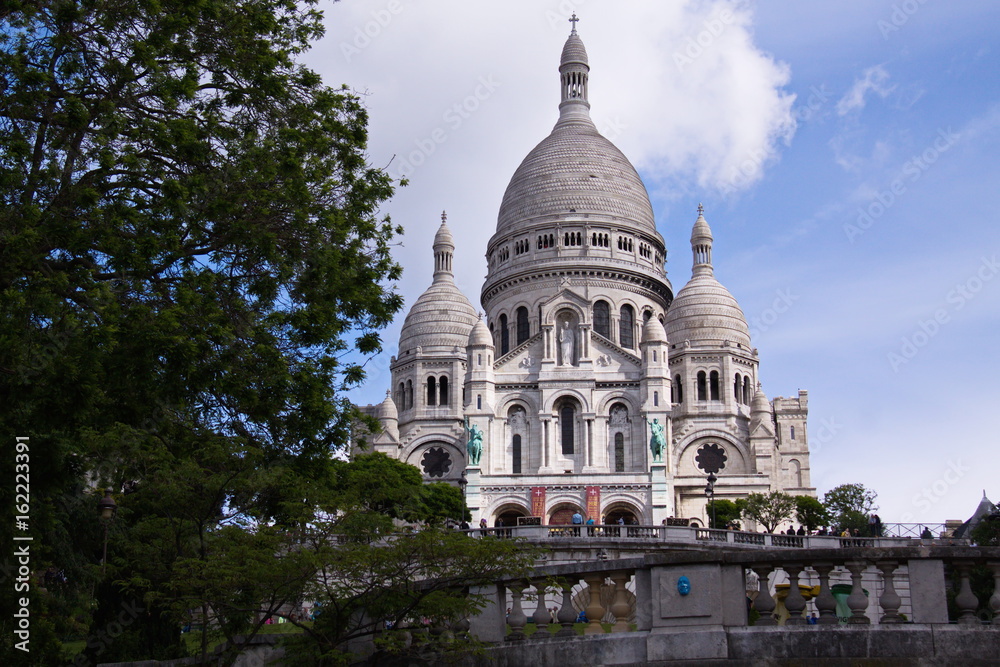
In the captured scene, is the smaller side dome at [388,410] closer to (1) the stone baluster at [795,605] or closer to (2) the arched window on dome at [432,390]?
(2) the arched window on dome at [432,390]

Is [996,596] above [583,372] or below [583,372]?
below

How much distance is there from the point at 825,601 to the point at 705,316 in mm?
72501

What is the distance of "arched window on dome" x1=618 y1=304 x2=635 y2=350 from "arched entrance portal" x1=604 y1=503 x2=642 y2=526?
17.8 meters

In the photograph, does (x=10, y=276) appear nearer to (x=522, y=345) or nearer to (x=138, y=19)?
(x=138, y=19)

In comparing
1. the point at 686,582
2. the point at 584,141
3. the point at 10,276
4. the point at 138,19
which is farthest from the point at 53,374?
the point at 584,141

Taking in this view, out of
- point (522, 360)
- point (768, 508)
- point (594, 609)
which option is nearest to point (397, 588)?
point (594, 609)

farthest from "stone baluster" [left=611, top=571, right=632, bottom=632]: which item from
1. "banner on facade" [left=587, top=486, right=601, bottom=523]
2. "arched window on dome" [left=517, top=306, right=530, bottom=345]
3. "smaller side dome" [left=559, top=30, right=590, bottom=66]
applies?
"smaller side dome" [left=559, top=30, right=590, bottom=66]

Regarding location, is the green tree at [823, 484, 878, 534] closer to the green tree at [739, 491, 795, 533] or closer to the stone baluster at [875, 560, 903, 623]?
the green tree at [739, 491, 795, 533]

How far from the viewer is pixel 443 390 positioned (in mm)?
82562

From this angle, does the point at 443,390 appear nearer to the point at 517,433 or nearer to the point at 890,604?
the point at 517,433

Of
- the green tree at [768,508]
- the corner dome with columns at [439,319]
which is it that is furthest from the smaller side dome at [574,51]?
the green tree at [768,508]

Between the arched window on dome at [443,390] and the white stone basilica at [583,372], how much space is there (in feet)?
0.35

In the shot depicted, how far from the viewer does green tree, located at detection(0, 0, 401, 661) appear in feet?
47.7

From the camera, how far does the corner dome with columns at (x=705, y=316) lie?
81938 millimetres
